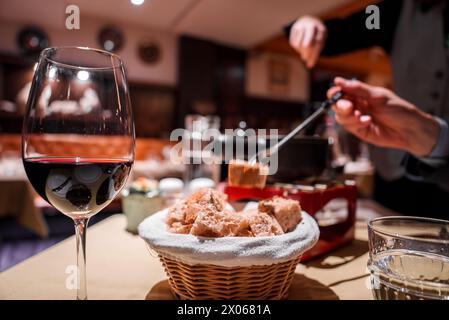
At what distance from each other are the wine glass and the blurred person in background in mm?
850

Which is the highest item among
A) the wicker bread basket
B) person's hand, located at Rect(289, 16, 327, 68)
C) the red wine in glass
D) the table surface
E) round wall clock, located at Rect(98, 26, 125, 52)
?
round wall clock, located at Rect(98, 26, 125, 52)

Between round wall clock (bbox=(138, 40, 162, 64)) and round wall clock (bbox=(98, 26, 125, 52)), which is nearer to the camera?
round wall clock (bbox=(98, 26, 125, 52))

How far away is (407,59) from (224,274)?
4.81 feet

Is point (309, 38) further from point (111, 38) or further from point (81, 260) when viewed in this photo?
point (111, 38)

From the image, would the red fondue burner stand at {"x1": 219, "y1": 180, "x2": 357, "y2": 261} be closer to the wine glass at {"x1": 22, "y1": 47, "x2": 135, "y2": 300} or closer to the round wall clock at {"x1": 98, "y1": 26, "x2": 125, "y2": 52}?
the wine glass at {"x1": 22, "y1": 47, "x2": 135, "y2": 300}

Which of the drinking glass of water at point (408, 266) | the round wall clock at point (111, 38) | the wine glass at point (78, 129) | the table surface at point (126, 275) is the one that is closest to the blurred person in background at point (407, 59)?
the table surface at point (126, 275)

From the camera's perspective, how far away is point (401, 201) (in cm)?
166

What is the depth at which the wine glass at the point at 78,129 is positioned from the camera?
0.48 meters

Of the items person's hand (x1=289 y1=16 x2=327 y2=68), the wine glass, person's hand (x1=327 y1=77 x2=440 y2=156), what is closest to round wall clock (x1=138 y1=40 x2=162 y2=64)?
person's hand (x1=289 y1=16 x2=327 y2=68)

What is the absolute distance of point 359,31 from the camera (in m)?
1.57

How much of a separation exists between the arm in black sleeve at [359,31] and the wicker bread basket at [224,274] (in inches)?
48.5

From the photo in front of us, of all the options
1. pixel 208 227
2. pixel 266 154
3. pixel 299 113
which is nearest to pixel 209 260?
pixel 208 227

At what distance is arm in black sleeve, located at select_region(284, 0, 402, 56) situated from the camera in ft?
5.01

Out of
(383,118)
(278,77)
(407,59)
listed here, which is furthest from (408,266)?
(278,77)
